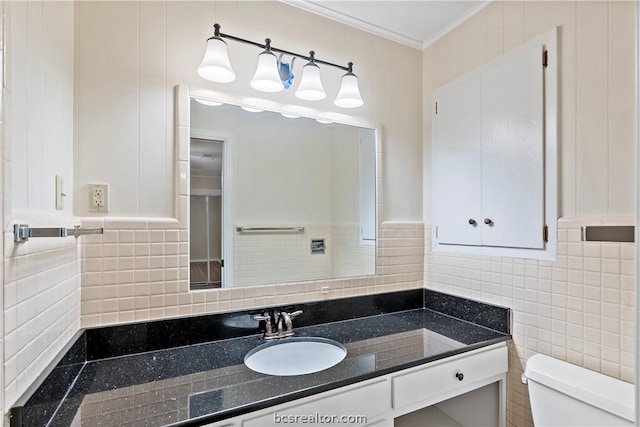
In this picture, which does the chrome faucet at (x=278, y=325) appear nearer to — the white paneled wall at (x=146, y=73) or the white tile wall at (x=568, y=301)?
the white paneled wall at (x=146, y=73)

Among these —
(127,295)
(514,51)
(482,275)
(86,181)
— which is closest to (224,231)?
(127,295)

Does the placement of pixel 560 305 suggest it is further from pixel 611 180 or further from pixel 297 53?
pixel 297 53

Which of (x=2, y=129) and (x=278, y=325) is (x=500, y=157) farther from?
(x=2, y=129)

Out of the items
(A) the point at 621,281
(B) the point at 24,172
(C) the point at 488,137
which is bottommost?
(A) the point at 621,281

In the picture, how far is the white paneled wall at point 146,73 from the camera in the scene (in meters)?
1.26

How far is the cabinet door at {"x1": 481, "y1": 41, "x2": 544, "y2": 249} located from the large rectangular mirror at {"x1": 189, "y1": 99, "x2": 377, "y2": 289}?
58 cm

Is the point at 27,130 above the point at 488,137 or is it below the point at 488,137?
below

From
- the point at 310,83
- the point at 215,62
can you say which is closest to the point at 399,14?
the point at 310,83

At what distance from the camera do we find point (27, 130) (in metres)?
0.80

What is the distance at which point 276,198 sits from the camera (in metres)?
1.68

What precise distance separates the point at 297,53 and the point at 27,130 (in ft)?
3.94

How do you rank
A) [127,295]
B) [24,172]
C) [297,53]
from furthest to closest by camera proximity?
[297,53] < [127,295] < [24,172]

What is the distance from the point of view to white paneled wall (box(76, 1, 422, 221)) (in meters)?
1.26

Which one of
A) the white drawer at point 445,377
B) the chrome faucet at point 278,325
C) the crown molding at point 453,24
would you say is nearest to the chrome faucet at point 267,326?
the chrome faucet at point 278,325
